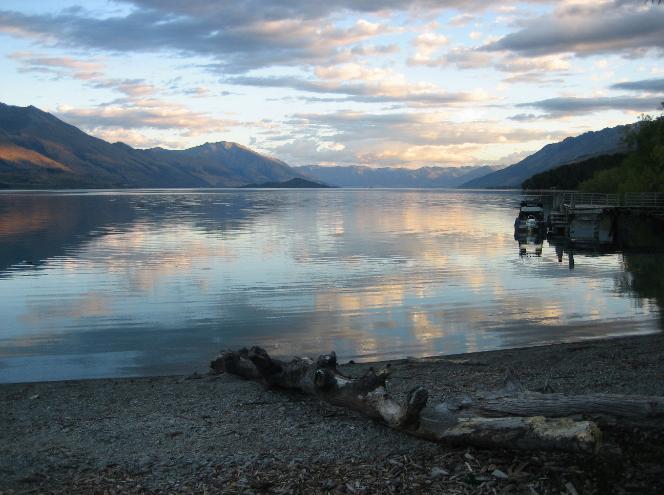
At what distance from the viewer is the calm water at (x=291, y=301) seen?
20422 millimetres

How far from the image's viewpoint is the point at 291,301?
28.7 meters

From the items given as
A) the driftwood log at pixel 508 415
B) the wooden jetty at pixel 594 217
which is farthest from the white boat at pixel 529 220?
the driftwood log at pixel 508 415

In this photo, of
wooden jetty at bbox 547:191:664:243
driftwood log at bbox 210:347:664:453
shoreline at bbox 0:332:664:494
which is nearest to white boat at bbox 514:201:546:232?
wooden jetty at bbox 547:191:664:243

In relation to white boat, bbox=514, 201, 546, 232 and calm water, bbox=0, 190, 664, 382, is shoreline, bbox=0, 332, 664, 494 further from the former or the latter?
white boat, bbox=514, 201, 546, 232

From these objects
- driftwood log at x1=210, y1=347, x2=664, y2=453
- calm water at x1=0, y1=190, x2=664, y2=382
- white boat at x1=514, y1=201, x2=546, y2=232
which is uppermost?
white boat at x1=514, y1=201, x2=546, y2=232

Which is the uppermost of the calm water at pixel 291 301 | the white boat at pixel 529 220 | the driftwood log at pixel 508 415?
the white boat at pixel 529 220

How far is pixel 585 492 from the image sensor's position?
7.77 metres

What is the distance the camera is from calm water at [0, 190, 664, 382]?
20422 millimetres

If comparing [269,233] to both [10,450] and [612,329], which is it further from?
[10,450]

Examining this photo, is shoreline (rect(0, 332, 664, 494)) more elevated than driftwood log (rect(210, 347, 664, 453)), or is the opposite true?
driftwood log (rect(210, 347, 664, 453))

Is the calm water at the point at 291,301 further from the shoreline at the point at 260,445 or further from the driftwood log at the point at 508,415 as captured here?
the driftwood log at the point at 508,415

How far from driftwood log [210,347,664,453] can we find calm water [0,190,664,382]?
8.52m

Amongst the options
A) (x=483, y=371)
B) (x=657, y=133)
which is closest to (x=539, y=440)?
(x=483, y=371)

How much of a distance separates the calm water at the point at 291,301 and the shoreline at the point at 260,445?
166 inches
